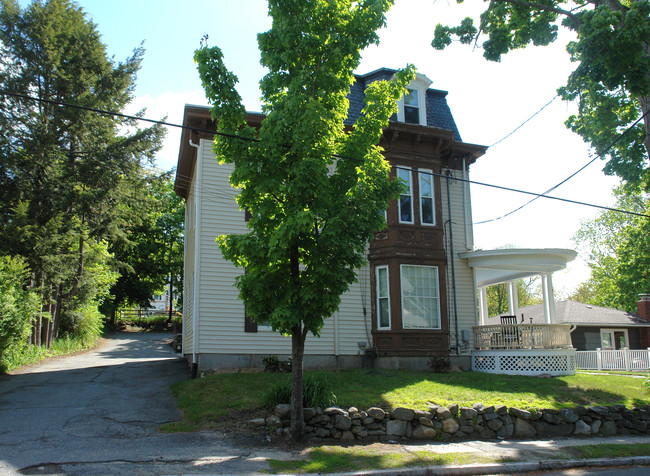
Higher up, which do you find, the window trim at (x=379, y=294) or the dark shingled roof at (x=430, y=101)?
the dark shingled roof at (x=430, y=101)

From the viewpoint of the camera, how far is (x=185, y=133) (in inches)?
667

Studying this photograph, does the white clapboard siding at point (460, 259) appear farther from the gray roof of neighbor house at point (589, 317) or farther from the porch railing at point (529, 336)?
the gray roof of neighbor house at point (589, 317)

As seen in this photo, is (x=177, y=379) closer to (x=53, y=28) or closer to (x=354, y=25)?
(x=354, y=25)

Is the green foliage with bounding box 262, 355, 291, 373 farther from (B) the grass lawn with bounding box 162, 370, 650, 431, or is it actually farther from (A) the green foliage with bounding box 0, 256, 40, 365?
(A) the green foliage with bounding box 0, 256, 40, 365

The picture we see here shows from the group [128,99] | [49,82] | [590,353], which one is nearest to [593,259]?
[590,353]

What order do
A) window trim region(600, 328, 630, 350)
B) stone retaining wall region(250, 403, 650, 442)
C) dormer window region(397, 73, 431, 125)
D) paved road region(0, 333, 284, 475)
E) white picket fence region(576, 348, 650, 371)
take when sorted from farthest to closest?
window trim region(600, 328, 630, 350) → white picket fence region(576, 348, 650, 371) → dormer window region(397, 73, 431, 125) → stone retaining wall region(250, 403, 650, 442) → paved road region(0, 333, 284, 475)

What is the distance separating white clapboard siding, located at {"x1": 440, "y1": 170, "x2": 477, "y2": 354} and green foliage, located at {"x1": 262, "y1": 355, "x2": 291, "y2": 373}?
5.57 meters

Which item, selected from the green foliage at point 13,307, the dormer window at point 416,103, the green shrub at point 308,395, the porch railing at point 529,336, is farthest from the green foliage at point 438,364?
the green foliage at point 13,307

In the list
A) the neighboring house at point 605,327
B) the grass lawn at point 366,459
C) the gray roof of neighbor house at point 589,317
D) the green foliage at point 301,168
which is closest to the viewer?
the grass lawn at point 366,459

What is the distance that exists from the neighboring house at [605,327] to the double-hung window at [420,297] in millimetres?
15954

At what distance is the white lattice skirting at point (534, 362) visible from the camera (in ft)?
50.2

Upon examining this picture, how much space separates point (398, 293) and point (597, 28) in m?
8.63

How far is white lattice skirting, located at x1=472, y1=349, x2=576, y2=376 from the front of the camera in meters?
15.3

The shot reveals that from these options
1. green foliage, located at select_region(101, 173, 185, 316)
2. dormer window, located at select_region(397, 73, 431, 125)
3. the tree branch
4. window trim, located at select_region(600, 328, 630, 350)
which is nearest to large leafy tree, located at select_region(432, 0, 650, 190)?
the tree branch
